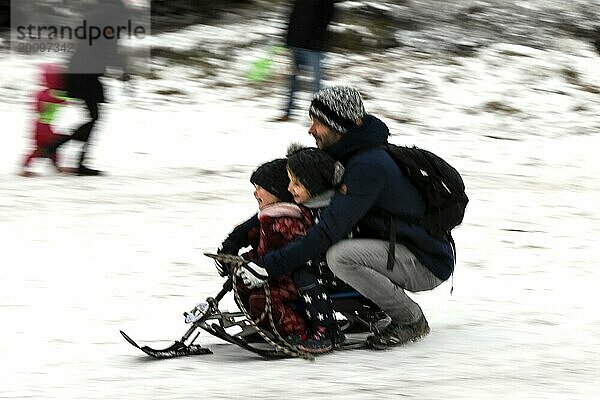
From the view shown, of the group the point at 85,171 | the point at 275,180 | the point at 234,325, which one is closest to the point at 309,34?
the point at 85,171

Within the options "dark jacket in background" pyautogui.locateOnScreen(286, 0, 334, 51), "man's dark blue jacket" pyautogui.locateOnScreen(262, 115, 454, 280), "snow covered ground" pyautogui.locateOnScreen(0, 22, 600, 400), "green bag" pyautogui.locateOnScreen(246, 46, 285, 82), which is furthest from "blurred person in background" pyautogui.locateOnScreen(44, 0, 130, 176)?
"man's dark blue jacket" pyautogui.locateOnScreen(262, 115, 454, 280)

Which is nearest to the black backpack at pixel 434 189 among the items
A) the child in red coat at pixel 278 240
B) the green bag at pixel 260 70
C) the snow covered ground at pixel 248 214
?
the child in red coat at pixel 278 240

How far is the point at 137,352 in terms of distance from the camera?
4.94 metres

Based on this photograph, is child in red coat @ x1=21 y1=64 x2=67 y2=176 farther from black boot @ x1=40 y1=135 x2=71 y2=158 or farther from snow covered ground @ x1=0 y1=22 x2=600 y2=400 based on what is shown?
snow covered ground @ x1=0 y1=22 x2=600 y2=400

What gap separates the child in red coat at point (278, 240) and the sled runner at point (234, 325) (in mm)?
57

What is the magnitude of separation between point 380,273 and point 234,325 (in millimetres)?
704

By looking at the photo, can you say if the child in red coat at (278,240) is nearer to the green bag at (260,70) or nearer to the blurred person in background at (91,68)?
the blurred person in background at (91,68)

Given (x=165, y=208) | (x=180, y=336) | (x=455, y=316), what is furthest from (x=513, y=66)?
(x=180, y=336)

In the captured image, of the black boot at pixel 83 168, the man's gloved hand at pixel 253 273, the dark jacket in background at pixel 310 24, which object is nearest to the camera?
the man's gloved hand at pixel 253 273

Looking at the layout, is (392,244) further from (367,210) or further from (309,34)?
(309,34)

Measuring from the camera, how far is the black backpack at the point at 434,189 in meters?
4.87

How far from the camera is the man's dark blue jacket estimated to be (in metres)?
4.73

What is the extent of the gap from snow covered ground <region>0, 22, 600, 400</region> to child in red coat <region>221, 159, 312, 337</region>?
19cm

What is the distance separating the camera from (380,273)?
4938mm
